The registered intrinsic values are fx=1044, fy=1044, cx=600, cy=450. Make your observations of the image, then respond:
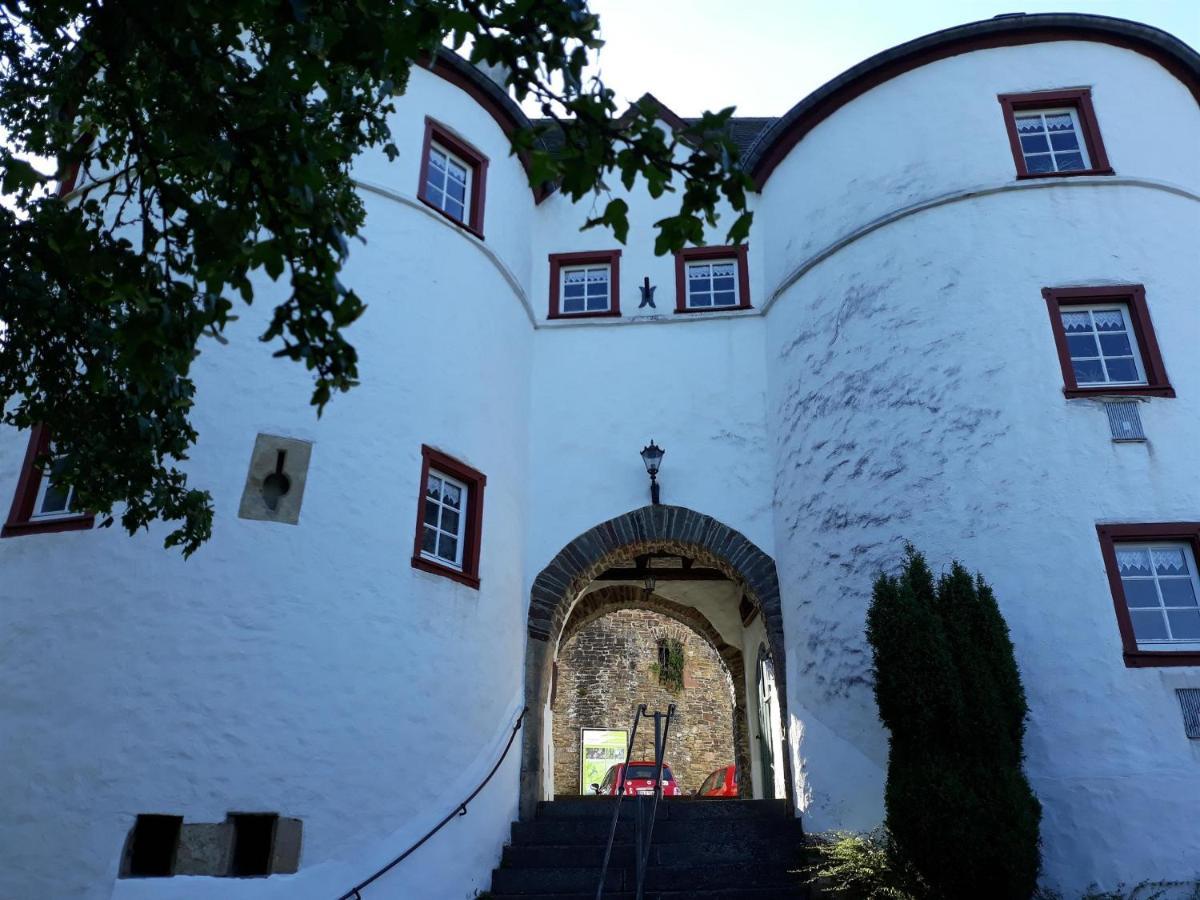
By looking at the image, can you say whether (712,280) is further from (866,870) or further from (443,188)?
(866,870)

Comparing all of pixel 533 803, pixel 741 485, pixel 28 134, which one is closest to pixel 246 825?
pixel 533 803

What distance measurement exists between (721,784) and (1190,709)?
10.6 metres

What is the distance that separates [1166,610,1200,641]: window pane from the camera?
8234 mm

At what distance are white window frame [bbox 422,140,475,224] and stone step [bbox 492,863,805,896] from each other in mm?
6417

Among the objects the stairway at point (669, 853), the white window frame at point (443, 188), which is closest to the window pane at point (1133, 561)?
the stairway at point (669, 853)

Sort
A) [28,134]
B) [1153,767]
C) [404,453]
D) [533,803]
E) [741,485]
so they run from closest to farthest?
[28,134]
[1153,767]
[404,453]
[533,803]
[741,485]

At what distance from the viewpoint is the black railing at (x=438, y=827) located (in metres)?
7.76

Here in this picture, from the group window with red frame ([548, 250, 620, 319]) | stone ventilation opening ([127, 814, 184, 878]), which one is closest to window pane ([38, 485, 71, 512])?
stone ventilation opening ([127, 814, 184, 878])

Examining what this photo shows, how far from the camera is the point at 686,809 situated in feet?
31.8

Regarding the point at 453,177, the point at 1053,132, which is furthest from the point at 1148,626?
the point at 453,177

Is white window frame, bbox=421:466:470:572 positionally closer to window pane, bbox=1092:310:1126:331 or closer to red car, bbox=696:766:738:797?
window pane, bbox=1092:310:1126:331

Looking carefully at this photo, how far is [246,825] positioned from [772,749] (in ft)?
20.9

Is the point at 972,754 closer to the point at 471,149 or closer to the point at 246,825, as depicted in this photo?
the point at 246,825

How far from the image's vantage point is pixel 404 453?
30.5ft
